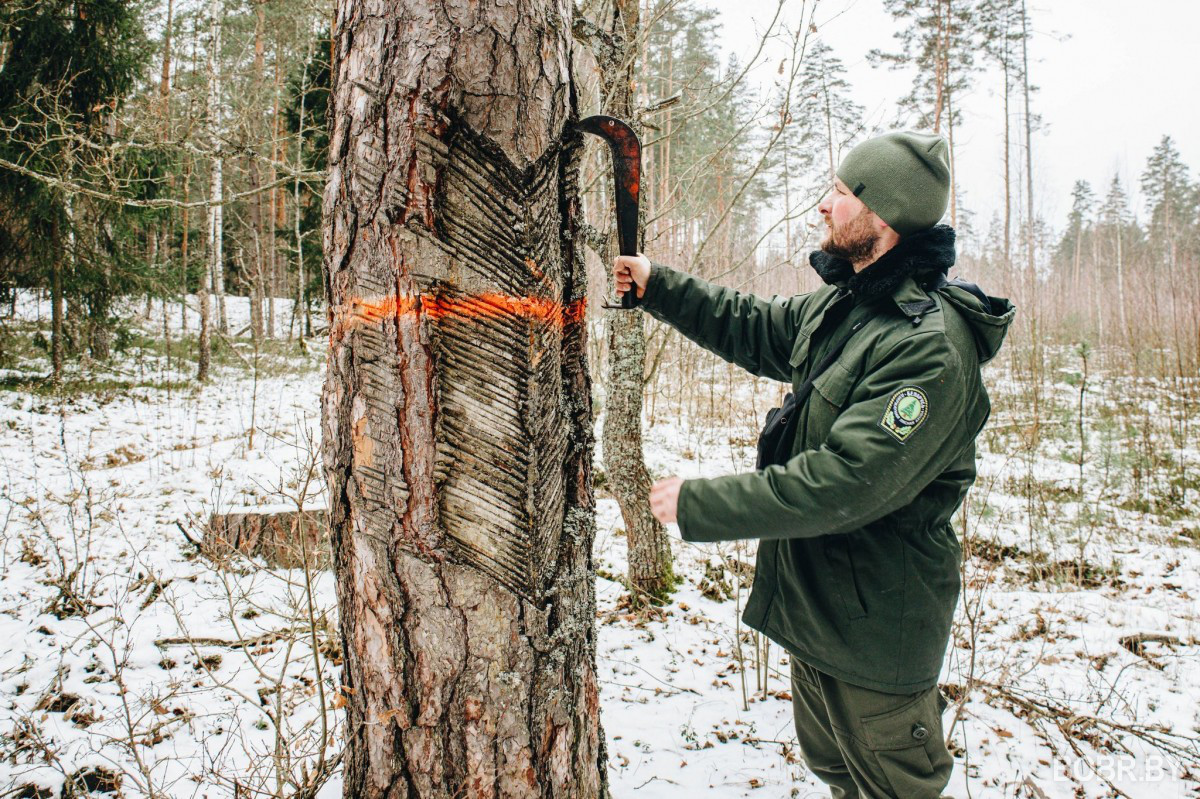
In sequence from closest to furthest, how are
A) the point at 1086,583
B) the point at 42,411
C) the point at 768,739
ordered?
the point at 768,739
the point at 1086,583
the point at 42,411

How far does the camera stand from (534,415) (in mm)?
1413

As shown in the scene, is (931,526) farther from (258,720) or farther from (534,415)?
(258,720)

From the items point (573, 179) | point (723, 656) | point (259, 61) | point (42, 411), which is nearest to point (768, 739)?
point (723, 656)

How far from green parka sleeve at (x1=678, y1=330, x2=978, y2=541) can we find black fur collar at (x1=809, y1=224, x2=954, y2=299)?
22cm

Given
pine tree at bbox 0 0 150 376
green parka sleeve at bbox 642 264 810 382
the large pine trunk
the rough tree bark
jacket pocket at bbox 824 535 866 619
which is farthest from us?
pine tree at bbox 0 0 150 376

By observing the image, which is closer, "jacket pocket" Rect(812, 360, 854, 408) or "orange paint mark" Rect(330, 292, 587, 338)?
"orange paint mark" Rect(330, 292, 587, 338)

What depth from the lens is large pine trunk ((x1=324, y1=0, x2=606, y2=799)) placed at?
1312 mm

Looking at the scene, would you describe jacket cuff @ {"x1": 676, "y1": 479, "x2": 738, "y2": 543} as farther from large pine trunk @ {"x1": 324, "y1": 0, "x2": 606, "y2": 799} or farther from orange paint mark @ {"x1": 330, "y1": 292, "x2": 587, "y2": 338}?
orange paint mark @ {"x1": 330, "y1": 292, "x2": 587, "y2": 338}

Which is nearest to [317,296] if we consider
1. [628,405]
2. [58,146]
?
[58,146]

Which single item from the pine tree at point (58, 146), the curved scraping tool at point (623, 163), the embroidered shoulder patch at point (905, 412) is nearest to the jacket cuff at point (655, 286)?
the curved scraping tool at point (623, 163)

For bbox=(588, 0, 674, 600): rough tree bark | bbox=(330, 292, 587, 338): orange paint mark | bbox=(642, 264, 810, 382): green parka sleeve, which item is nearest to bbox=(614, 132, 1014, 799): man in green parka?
bbox=(642, 264, 810, 382): green parka sleeve

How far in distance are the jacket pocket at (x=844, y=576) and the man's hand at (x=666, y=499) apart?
489mm

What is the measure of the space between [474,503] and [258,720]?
76.1 inches

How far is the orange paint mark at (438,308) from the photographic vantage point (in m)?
1.32
